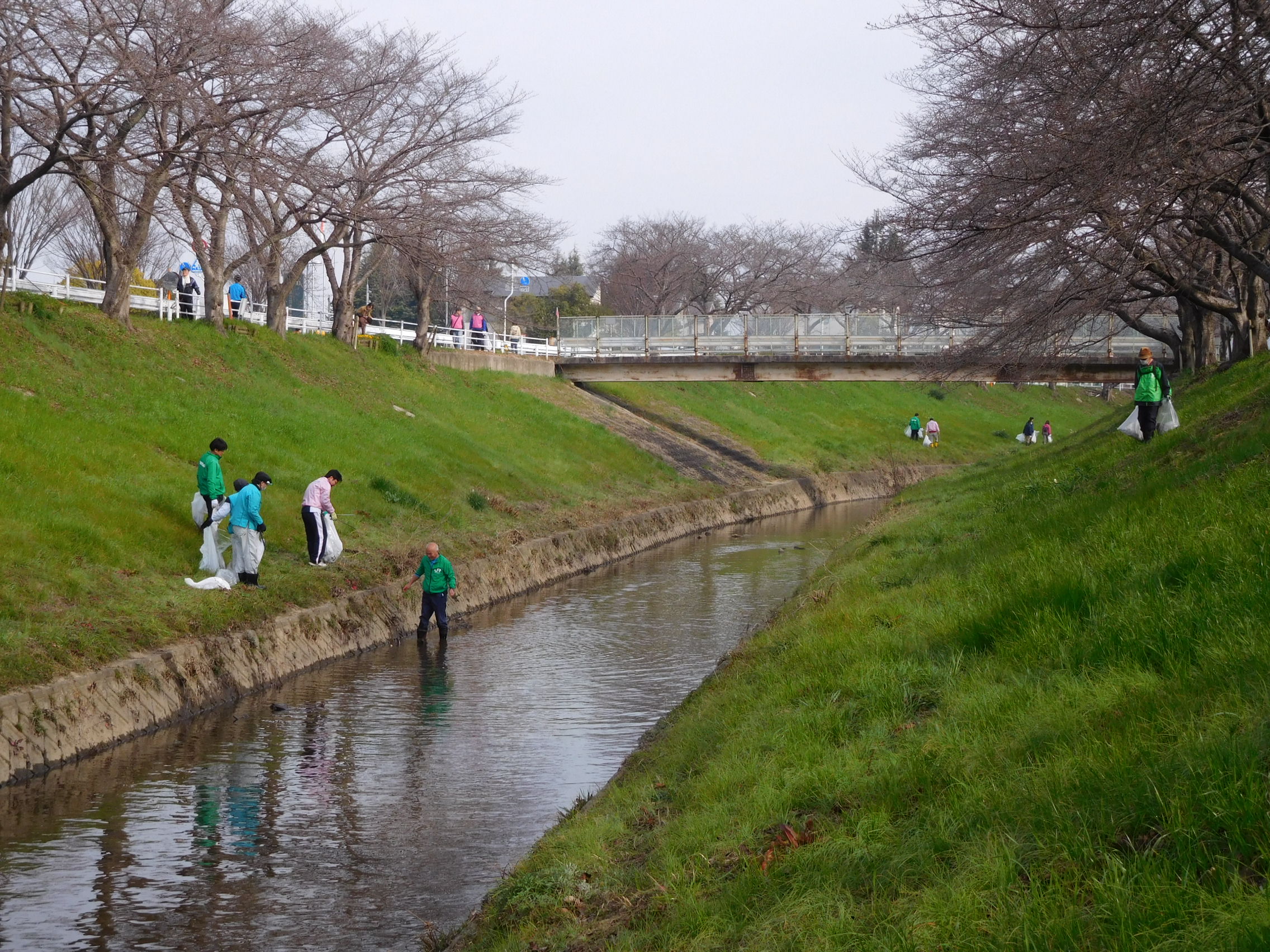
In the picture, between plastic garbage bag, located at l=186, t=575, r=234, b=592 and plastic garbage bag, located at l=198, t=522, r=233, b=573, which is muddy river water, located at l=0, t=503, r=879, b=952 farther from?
plastic garbage bag, located at l=198, t=522, r=233, b=573

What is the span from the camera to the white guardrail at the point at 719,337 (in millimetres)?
41281

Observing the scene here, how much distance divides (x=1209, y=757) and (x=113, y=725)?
1124cm

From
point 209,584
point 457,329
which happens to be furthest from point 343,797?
point 457,329

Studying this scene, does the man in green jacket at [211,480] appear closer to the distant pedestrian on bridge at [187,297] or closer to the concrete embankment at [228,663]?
the concrete embankment at [228,663]

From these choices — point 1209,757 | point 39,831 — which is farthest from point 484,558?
point 1209,757

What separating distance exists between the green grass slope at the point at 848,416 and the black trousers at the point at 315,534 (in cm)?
3244

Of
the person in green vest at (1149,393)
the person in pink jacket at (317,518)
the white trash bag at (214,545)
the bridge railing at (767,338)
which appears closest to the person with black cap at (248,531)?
the white trash bag at (214,545)

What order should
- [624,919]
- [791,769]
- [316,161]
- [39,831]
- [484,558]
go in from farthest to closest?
[316,161]
[484,558]
[39,831]
[791,769]
[624,919]

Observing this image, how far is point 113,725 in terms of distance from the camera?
42.7ft

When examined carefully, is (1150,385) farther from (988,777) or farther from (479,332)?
(479,332)

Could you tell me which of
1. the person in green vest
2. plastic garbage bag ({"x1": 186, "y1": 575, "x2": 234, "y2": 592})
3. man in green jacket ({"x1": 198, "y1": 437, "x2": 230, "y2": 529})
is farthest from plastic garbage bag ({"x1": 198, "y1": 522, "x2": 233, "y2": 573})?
the person in green vest

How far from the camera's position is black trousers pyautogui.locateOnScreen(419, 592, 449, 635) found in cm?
1878

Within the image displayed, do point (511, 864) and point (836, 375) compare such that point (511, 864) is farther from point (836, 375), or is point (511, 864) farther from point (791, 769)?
point (836, 375)

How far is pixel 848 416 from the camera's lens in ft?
213
